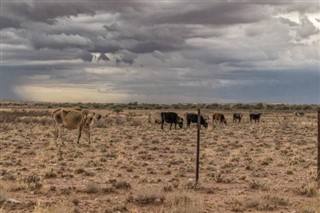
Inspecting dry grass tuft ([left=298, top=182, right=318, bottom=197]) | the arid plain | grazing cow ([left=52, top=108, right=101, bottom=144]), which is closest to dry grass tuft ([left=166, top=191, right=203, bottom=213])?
the arid plain

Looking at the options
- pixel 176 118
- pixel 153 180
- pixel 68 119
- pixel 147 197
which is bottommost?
pixel 153 180

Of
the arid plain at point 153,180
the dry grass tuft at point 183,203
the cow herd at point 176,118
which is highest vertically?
the cow herd at point 176,118

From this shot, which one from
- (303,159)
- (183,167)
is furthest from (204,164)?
(303,159)

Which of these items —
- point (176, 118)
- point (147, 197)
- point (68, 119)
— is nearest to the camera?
point (147, 197)

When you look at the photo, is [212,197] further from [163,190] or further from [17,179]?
[17,179]

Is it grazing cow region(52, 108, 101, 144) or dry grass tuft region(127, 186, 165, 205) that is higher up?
grazing cow region(52, 108, 101, 144)

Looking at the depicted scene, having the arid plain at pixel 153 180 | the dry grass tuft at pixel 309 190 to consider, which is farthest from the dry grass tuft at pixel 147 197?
the dry grass tuft at pixel 309 190

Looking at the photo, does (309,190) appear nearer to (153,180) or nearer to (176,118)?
(153,180)

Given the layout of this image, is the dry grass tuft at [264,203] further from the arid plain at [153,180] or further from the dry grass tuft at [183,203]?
the dry grass tuft at [183,203]

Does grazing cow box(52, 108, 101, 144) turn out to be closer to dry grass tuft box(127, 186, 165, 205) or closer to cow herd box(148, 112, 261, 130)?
dry grass tuft box(127, 186, 165, 205)

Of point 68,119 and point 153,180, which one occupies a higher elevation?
point 68,119

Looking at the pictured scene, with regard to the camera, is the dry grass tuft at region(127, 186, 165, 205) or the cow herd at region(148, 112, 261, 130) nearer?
the dry grass tuft at region(127, 186, 165, 205)

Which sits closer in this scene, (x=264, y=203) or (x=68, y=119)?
(x=264, y=203)

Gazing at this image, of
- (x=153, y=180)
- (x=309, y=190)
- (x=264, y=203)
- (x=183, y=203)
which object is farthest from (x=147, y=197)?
(x=309, y=190)
